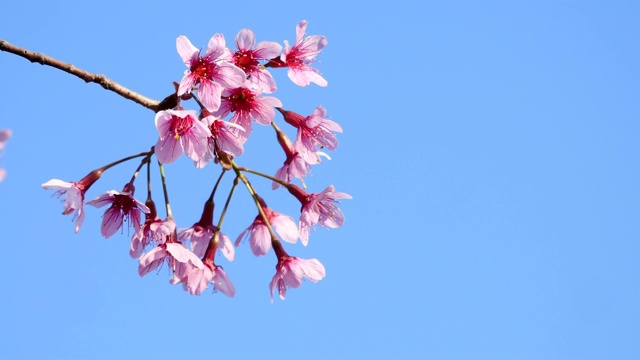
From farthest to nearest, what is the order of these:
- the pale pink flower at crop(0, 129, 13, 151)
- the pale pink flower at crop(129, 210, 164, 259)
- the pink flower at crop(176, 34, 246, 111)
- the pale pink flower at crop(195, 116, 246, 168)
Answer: the pale pink flower at crop(0, 129, 13, 151) < the pale pink flower at crop(129, 210, 164, 259) < the pale pink flower at crop(195, 116, 246, 168) < the pink flower at crop(176, 34, 246, 111)

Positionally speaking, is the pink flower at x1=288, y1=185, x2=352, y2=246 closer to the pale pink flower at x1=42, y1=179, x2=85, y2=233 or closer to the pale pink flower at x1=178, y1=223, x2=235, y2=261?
the pale pink flower at x1=178, y1=223, x2=235, y2=261

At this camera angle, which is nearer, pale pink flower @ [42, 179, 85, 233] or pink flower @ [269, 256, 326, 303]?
pale pink flower @ [42, 179, 85, 233]

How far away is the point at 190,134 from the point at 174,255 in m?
0.84

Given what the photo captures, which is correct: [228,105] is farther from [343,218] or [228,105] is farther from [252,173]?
[343,218]

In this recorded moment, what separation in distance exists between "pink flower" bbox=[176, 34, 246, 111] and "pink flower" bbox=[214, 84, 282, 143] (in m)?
0.18

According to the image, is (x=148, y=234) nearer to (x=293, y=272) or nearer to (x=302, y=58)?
(x=293, y=272)

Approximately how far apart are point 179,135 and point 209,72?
1.43ft

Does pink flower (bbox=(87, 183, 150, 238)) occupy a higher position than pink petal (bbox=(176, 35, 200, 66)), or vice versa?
pink petal (bbox=(176, 35, 200, 66))

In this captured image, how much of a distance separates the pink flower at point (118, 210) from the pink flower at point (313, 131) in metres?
1.21

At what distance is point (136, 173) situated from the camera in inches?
181

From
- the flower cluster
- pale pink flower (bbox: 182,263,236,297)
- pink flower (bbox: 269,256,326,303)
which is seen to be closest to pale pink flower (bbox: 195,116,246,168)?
the flower cluster

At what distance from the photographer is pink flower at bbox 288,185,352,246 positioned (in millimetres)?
5023

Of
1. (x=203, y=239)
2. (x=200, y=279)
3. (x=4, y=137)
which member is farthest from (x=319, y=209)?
(x=4, y=137)

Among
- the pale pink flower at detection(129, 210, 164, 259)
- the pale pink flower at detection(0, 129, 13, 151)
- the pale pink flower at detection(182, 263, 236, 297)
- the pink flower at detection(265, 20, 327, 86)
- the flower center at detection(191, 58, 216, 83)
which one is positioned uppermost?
the pink flower at detection(265, 20, 327, 86)
